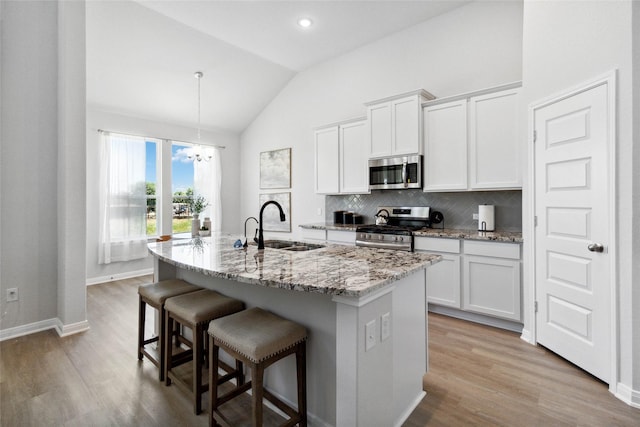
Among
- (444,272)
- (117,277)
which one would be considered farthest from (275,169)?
(444,272)

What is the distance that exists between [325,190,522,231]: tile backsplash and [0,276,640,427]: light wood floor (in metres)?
1.28

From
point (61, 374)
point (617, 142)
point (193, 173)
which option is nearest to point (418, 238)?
point (617, 142)

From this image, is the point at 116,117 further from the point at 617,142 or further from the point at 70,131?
the point at 617,142

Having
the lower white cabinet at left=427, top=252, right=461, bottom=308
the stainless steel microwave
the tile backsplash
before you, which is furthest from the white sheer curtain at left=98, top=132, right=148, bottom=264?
the lower white cabinet at left=427, top=252, right=461, bottom=308

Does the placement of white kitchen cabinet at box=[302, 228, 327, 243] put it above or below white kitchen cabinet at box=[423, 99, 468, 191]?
below

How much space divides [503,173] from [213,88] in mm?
4707

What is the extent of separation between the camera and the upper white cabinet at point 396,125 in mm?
3719

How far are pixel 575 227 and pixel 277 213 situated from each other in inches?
188

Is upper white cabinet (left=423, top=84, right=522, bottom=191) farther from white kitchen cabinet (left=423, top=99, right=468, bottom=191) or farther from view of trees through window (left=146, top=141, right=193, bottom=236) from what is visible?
view of trees through window (left=146, top=141, right=193, bottom=236)

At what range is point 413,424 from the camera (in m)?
1.78

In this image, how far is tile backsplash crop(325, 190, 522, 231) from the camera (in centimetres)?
346

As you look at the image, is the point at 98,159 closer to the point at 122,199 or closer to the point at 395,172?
the point at 122,199

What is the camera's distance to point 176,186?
588 centimetres

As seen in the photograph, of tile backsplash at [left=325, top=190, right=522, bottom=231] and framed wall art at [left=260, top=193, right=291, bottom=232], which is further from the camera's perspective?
framed wall art at [left=260, top=193, right=291, bottom=232]
